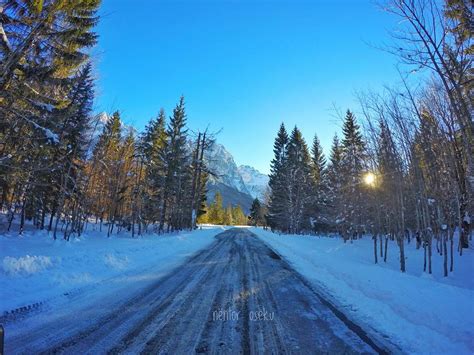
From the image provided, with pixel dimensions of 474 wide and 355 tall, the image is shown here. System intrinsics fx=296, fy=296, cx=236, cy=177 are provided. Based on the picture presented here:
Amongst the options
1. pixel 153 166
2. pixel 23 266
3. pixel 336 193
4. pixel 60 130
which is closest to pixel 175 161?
pixel 153 166

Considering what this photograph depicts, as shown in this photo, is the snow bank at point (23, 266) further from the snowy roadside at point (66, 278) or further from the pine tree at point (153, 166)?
the pine tree at point (153, 166)

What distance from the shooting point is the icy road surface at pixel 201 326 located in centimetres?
371

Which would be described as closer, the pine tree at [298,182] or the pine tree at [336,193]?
the pine tree at [336,193]

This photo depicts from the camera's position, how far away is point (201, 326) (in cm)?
445

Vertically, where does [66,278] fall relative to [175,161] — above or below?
below

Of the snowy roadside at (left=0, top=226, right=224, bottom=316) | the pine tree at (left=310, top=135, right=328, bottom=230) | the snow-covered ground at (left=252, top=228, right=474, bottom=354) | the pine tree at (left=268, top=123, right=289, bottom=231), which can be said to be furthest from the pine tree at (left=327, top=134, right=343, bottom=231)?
the snowy roadside at (left=0, top=226, right=224, bottom=316)

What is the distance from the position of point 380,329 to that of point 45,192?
2424cm

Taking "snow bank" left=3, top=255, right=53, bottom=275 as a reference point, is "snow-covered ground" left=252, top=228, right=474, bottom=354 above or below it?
below

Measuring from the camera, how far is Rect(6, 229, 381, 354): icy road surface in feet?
12.2

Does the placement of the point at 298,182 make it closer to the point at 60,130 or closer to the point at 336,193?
the point at 336,193

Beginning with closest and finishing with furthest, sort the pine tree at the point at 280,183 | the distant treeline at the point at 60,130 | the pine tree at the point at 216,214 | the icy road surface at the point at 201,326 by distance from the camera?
the icy road surface at the point at 201,326 < the distant treeline at the point at 60,130 < the pine tree at the point at 280,183 < the pine tree at the point at 216,214

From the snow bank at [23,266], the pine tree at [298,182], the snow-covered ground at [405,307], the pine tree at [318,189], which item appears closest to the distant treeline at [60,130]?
the snow bank at [23,266]

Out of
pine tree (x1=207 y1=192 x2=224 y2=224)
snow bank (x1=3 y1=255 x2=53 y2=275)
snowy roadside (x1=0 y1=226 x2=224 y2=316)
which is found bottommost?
snowy roadside (x1=0 y1=226 x2=224 y2=316)

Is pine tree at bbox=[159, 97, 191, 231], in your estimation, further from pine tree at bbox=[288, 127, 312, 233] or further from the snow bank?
the snow bank
